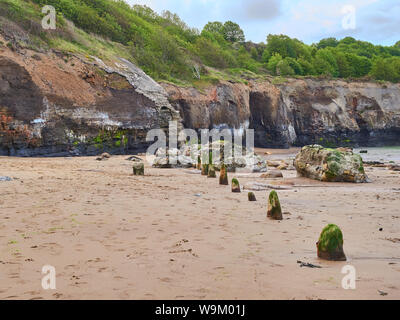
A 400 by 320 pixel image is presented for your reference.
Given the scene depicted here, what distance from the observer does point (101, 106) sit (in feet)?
76.6

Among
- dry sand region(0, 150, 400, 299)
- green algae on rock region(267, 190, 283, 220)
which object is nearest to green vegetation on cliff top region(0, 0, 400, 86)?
dry sand region(0, 150, 400, 299)

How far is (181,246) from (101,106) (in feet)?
67.7

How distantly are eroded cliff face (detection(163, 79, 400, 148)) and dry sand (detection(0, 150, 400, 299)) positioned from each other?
31165 mm

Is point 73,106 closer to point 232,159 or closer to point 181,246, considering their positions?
point 232,159

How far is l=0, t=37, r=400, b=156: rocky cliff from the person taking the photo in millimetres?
19469

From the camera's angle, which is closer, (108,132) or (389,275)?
(389,275)

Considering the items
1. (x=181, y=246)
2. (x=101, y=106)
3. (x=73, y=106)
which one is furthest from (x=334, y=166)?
(x=101, y=106)

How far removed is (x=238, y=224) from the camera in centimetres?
543

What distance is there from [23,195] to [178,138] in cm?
2042

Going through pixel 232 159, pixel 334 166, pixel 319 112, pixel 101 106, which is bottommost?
pixel 334 166

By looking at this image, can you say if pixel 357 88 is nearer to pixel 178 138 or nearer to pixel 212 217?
pixel 178 138

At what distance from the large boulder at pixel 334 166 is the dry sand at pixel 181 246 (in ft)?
13.5

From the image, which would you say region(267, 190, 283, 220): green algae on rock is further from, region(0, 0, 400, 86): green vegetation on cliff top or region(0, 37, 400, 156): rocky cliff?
region(0, 0, 400, 86): green vegetation on cliff top
